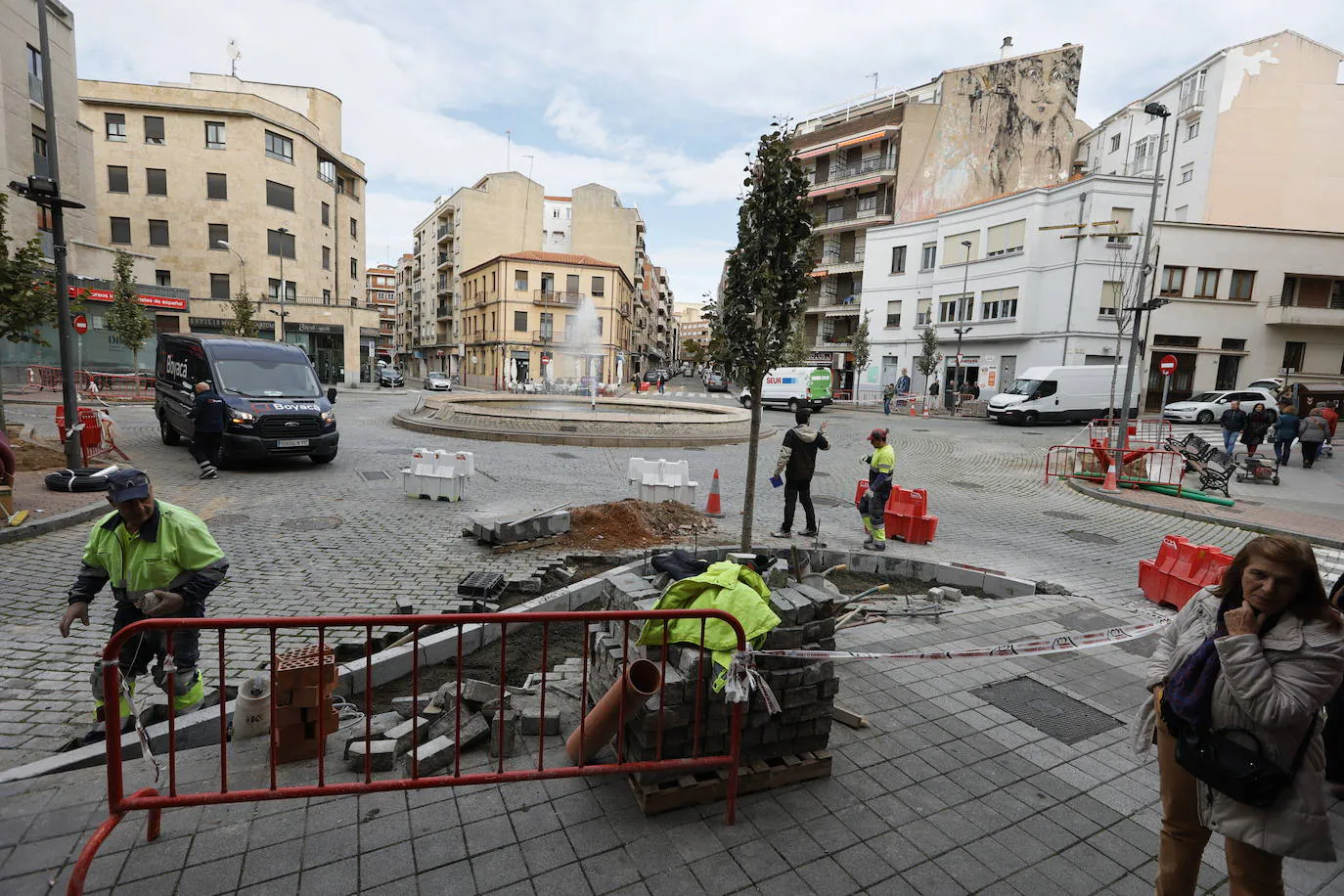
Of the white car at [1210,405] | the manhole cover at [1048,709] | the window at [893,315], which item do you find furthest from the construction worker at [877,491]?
the window at [893,315]

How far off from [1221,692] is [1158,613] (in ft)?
18.0

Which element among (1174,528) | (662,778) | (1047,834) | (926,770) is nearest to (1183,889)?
(1047,834)

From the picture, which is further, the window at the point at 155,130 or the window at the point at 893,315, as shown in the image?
the window at the point at 893,315

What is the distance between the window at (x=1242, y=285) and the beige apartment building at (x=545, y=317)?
40.0 m

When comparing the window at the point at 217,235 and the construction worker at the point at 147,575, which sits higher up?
the window at the point at 217,235

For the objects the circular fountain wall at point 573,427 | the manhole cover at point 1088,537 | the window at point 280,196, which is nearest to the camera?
the manhole cover at point 1088,537

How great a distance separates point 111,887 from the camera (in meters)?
2.57

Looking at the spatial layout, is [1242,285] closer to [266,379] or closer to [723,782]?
[723,782]

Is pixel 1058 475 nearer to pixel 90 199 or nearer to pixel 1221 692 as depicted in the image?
pixel 1221 692

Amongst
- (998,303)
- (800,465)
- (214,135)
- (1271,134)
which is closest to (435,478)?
(800,465)

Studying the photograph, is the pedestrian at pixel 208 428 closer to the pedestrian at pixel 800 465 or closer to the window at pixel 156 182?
the pedestrian at pixel 800 465

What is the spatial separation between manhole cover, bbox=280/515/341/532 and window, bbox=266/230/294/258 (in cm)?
4023

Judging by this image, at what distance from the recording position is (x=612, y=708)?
311 cm

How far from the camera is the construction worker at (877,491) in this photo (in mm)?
8781
